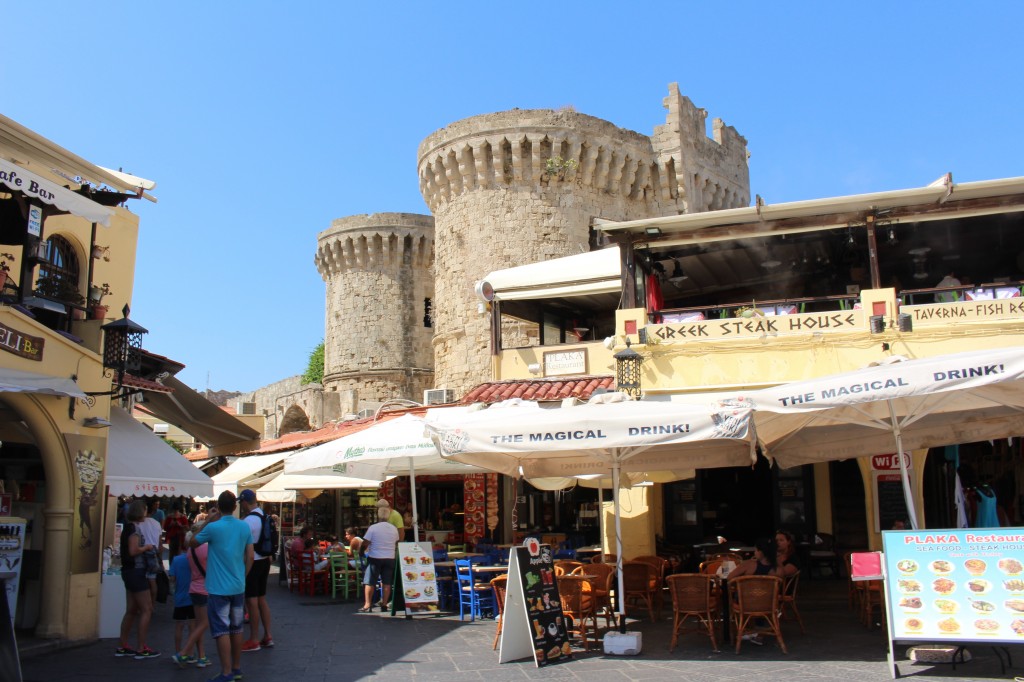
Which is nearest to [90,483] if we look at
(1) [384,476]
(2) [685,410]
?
A: (1) [384,476]

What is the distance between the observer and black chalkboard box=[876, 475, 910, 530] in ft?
38.7

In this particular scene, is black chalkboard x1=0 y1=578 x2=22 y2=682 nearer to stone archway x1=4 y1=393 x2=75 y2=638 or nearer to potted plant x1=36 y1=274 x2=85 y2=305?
stone archway x1=4 y1=393 x2=75 y2=638

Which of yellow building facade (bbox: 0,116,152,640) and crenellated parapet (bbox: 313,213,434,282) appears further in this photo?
crenellated parapet (bbox: 313,213,434,282)

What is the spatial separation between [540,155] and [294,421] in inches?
754

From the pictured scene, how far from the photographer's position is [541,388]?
15164 mm

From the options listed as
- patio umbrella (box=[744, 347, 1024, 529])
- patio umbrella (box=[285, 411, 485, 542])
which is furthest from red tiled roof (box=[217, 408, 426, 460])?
patio umbrella (box=[744, 347, 1024, 529])

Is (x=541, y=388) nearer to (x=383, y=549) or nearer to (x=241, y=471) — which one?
(x=383, y=549)

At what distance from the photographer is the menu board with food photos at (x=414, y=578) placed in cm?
1098

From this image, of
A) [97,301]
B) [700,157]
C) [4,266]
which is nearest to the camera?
[4,266]

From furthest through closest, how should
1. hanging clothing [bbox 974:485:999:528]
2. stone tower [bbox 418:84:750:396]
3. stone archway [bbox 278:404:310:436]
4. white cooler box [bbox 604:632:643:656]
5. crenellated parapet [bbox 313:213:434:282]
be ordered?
stone archway [bbox 278:404:310:436]
crenellated parapet [bbox 313:213:434:282]
stone tower [bbox 418:84:750:396]
hanging clothing [bbox 974:485:999:528]
white cooler box [bbox 604:632:643:656]

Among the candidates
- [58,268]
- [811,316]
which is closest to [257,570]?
[58,268]

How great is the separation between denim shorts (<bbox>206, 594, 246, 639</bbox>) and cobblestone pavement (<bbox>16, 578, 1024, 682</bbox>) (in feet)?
2.14

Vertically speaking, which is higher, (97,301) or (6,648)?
(97,301)

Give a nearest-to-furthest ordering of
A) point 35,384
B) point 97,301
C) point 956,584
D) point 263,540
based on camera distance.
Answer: point 956,584, point 35,384, point 263,540, point 97,301
